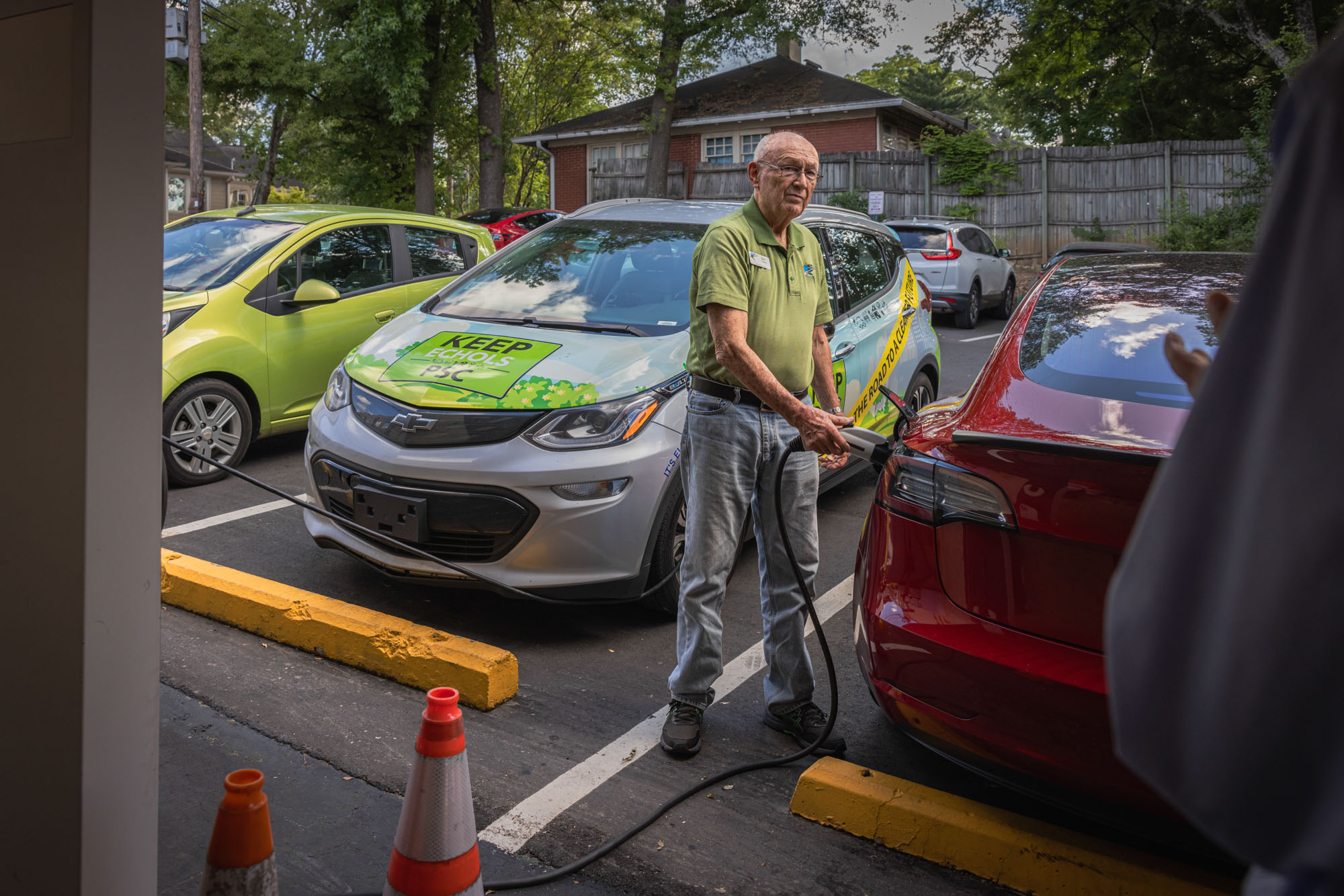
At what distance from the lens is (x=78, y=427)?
1896 mm

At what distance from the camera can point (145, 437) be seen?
201cm

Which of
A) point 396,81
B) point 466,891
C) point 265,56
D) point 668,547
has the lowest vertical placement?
point 466,891

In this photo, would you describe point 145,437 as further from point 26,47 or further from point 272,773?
point 272,773

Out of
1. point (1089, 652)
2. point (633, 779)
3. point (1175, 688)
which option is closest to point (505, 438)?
point (633, 779)

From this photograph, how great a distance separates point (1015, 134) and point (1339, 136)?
4264cm

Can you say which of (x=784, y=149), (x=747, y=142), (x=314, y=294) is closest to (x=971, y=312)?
(x=314, y=294)

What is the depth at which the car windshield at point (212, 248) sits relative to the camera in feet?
22.5

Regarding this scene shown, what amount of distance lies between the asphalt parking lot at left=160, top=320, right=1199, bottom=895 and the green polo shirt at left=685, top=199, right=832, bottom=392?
126 centimetres

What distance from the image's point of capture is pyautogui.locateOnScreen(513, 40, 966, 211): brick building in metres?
28.9

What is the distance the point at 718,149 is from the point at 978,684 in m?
29.2

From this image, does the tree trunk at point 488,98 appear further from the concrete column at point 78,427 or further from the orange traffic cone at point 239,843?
the orange traffic cone at point 239,843

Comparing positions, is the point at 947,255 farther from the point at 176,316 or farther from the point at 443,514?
the point at 443,514

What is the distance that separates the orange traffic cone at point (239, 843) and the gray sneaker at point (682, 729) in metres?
1.60

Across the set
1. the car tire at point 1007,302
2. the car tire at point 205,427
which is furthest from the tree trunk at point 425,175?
the car tire at point 205,427
